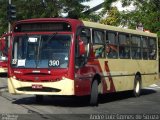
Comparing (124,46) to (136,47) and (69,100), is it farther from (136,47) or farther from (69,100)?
(69,100)

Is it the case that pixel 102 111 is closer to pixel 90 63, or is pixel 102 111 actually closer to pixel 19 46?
pixel 90 63

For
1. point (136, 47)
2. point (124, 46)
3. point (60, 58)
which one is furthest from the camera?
point (136, 47)

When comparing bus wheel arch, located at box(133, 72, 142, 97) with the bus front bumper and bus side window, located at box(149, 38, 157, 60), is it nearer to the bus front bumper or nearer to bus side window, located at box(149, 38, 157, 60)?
bus side window, located at box(149, 38, 157, 60)

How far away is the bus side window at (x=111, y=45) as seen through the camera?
17828mm

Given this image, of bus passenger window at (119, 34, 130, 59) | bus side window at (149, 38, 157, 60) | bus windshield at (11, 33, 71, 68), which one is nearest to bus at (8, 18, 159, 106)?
bus windshield at (11, 33, 71, 68)

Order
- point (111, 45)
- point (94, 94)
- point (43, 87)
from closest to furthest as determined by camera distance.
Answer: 1. point (43, 87)
2. point (94, 94)
3. point (111, 45)

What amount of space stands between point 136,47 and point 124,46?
140 cm

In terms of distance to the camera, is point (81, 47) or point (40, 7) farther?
point (40, 7)

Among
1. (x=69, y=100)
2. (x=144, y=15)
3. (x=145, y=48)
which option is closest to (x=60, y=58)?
(x=69, y=100)

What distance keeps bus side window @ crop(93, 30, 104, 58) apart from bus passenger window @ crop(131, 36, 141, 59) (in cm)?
303

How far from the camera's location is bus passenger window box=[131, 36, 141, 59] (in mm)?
20266

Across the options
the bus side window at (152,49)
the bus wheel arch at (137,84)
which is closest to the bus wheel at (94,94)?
the bus wheel arch at (137,84)

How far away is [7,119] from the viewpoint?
41.2 ft

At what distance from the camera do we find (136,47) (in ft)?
67.7
